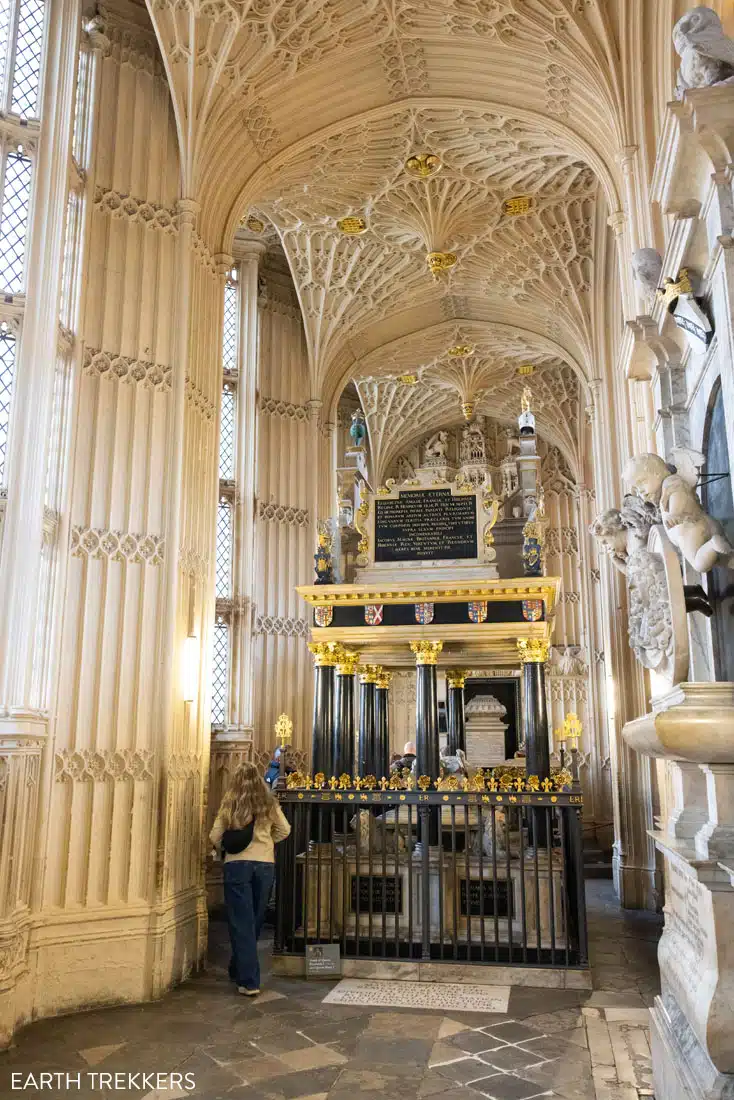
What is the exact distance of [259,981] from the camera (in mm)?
6926

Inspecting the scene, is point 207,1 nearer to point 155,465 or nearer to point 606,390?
point 155,465

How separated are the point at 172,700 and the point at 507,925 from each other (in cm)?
354

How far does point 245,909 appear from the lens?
693 centimetres

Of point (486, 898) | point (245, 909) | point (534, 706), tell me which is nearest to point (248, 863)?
point (245, 909)

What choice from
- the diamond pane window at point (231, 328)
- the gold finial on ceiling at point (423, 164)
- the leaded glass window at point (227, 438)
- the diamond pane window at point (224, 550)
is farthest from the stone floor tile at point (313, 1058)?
the gold finial on ceiling at point (423, 164)

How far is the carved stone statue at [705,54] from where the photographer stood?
133 inches

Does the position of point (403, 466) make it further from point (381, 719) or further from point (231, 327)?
point (381, 719)

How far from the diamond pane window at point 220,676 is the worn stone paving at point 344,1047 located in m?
4.77

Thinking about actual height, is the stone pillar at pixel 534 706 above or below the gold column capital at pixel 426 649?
below

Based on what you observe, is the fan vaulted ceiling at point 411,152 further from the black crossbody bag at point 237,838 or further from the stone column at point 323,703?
the black crossbody bag at point 237,838

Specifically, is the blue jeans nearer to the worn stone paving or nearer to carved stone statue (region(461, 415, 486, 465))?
the worn stone paving

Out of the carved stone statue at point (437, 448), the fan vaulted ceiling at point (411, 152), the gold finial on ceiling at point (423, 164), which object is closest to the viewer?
the fan vaulted ceiling at point (411, 152)

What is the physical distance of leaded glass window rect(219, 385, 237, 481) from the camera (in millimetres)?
12852

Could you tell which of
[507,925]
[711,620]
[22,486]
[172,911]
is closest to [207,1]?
[22,486]
